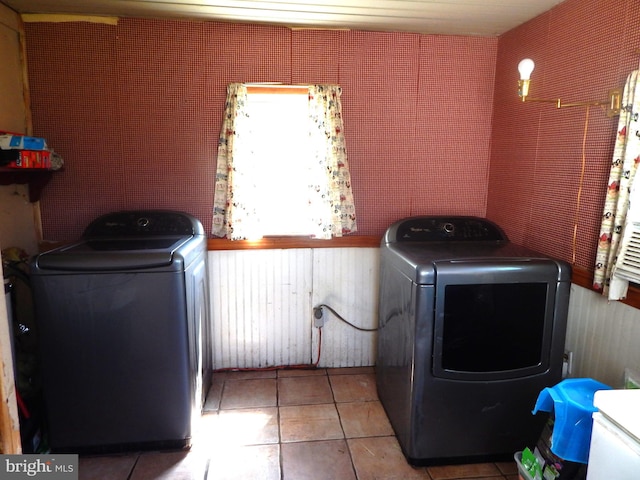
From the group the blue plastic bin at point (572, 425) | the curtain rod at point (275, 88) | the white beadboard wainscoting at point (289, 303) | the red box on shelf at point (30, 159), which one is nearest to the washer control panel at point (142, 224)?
the white beadboard wainscoting at point (289, 303)

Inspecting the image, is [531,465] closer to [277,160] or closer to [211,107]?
[277,160]

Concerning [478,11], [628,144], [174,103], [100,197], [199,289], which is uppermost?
[478,11]

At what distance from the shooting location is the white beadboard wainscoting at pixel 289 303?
2.71 metres

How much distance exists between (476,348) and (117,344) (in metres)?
1.57

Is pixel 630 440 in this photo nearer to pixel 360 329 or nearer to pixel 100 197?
pixel 360 329

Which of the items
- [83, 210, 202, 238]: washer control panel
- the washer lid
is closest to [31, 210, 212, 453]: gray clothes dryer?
the washer lid

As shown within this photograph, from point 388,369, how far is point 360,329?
61 centimetres

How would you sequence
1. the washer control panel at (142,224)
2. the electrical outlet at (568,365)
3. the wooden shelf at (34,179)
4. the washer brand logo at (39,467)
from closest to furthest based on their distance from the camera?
the washer brand logo at (39,467), the electrical outlet at (568,365), the wooden shelf at (34,179), the washer control panel at (142,224)

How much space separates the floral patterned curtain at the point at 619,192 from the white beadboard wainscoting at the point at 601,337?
4.2 inches

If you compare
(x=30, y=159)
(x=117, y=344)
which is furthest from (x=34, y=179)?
(x=117, y=344)

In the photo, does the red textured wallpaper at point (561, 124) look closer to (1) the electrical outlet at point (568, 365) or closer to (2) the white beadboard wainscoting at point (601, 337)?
(2) the white beadboard wainscoting at point (601, 337)

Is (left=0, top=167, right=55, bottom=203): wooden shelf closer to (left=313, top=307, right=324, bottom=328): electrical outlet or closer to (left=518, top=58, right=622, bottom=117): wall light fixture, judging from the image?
(left=313, top=307, right=324, bottom=328): electrical outlet

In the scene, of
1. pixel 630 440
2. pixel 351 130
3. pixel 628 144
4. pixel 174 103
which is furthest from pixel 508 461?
pixel 174 103

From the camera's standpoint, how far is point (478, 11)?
7.34ft
